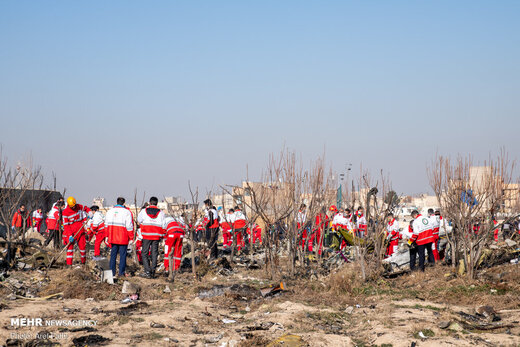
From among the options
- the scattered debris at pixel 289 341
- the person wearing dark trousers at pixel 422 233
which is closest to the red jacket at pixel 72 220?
the scattered debris at pixel 289 341

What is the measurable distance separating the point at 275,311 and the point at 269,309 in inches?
6.5

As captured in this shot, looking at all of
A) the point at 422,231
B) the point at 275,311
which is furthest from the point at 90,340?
the point at 422,231

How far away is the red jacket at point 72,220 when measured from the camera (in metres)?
12.6

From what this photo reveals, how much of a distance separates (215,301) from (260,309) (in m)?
1.03

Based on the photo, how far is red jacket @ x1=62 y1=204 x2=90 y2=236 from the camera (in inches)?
497

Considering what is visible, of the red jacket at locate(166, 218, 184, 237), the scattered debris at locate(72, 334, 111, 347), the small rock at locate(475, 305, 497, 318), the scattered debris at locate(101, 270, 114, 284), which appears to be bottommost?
the small rock at locate(475, 305, 497, 318)

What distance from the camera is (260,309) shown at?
9.20 meters

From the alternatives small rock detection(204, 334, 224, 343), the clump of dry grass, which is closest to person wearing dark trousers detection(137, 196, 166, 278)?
the clump of dry grass

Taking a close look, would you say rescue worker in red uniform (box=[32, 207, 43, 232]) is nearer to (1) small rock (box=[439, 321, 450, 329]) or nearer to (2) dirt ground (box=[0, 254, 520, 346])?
(2) dirt ground (box=[0, 254, 520, 346])

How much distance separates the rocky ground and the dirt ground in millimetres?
18

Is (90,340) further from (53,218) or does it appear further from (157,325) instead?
(53,218)

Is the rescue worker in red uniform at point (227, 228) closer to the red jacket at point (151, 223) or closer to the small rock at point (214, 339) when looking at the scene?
the red jacket at point (151, 223)

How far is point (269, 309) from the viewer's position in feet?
29.7

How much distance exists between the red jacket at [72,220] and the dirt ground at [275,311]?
0.96 m
